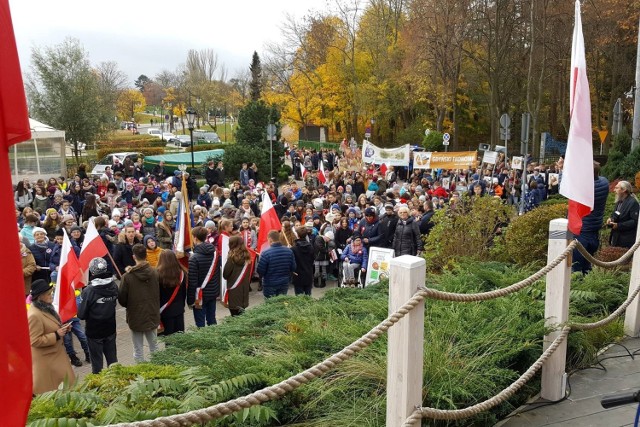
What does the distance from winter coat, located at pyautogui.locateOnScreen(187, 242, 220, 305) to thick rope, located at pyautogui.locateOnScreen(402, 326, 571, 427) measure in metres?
6.01

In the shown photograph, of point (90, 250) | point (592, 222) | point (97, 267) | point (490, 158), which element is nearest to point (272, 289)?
point (90, 250)

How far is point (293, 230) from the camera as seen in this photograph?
41.3ft

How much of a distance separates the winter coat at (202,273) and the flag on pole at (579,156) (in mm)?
5978

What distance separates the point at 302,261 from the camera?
11227 mm

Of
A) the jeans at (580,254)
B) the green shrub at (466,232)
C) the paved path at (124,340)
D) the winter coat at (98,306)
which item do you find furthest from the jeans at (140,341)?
the jeans at (580,254)

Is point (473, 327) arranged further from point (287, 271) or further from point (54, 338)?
point (287, 271)

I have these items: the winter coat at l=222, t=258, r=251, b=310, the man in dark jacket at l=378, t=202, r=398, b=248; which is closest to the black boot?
the winter coat at l=222, t=258, r=251, b=310

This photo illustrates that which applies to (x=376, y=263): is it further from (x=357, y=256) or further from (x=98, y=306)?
(x=98, y=306)

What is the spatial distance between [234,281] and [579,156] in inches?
243

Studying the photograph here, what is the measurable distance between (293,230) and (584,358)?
7861 mm

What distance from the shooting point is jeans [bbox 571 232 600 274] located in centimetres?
803

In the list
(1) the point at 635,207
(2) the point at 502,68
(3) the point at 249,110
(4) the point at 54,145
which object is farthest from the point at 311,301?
(2) the point at 502,68

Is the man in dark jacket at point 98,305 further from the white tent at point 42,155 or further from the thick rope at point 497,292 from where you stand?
the white tent at point 42,155

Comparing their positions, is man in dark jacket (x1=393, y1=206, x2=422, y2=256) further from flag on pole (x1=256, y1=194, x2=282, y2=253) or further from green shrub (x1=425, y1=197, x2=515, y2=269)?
flag on pole (x1=256, y1=194, x2=282, y2=253)
